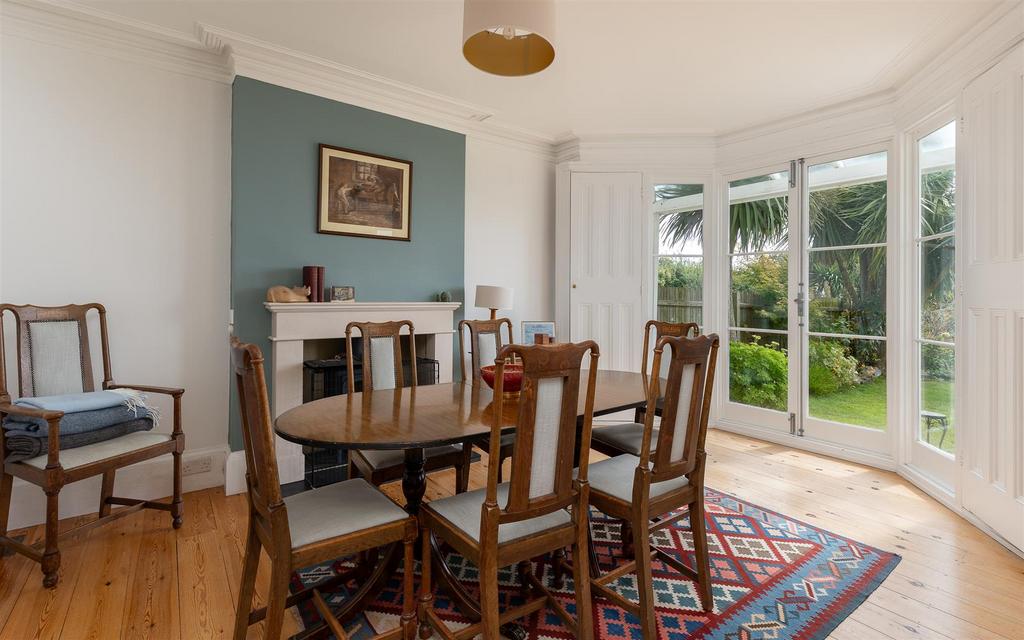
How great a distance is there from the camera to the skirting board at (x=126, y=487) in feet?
8.77

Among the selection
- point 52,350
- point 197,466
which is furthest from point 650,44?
point 197,466

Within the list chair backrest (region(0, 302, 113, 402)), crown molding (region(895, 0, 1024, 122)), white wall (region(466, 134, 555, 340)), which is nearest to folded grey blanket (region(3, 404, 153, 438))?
chair backrest (region(0, 302, 113, 402))

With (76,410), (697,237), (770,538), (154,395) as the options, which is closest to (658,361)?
(770,538)

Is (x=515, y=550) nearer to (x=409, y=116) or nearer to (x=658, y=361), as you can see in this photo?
(x=658, y=361)

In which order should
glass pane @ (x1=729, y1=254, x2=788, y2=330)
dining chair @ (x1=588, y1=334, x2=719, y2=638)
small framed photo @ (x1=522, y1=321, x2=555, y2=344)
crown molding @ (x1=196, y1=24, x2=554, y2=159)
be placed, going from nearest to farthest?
dining chair @ (x1=588, y1=334, x2=719, y2=638) → crown molding @ (x1=196, y1=24, x2=554, y2=159) → glass pane @ (x1=729, y1=254, x2=788, y2=330) → small framed photo @ (x1=522, y1=321, x2=555, y2=344)

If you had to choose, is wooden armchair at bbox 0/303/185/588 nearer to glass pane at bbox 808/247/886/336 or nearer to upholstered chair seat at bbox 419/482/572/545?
upholstered chair seat at bbox 419/482/572/545

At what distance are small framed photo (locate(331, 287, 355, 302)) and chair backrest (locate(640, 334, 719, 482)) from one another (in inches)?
94.7

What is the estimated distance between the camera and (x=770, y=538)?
2.58 meters

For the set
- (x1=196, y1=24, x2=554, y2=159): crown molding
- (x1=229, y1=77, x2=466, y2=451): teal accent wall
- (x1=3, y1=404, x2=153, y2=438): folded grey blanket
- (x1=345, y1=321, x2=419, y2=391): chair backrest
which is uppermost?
(x1=196, y1=24, x2=554, y2=159): crown molding

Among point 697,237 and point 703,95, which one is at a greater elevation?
point 703,95

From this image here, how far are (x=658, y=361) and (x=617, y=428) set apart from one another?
42.8 inches

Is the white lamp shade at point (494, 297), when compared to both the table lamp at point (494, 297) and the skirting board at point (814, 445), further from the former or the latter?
the skirting board at point (814, 445)

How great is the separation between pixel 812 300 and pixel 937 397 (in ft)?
3.74

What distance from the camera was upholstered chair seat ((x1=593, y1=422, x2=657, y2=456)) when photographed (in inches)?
97.1
